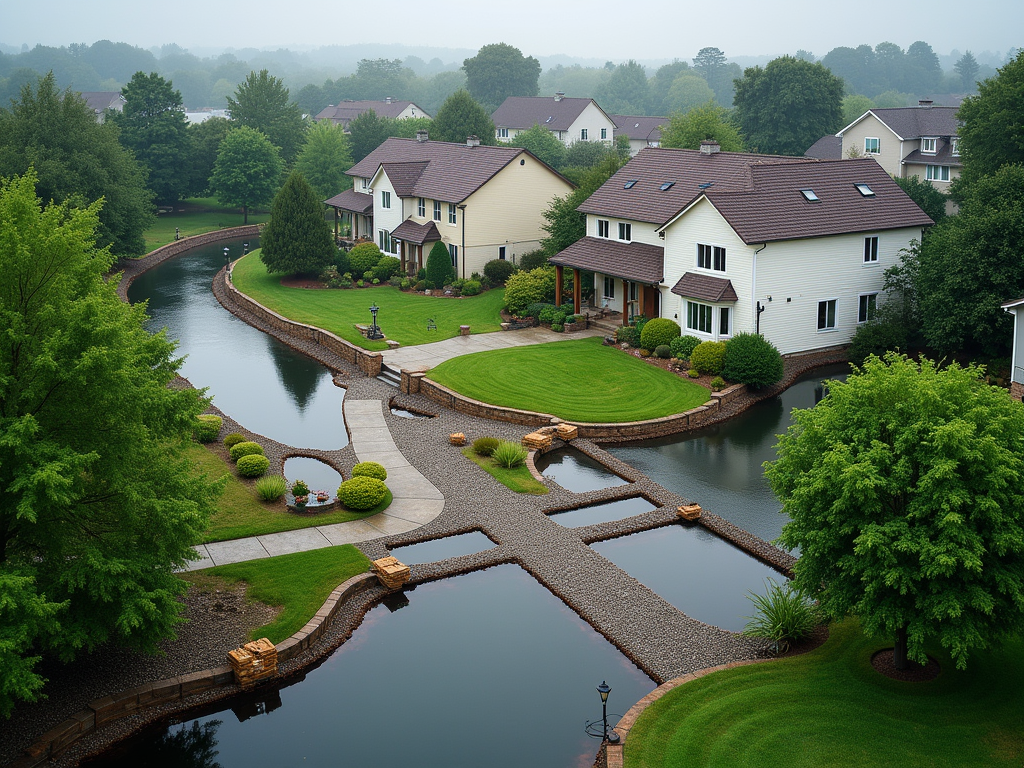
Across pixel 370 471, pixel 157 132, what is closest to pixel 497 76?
pixel 157 132

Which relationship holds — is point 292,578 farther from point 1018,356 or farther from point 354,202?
point 354,202

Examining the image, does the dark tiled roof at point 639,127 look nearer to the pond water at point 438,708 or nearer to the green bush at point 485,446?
the green bush at point 485,446

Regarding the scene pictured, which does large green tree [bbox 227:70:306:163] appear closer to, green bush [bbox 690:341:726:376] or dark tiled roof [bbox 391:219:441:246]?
dark tiled roof [bbox 391:219:441:246]

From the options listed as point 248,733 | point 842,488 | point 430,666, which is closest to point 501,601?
point 430,666

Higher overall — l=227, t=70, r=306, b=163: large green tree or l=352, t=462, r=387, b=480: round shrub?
l=227, t=70, r=306, b=163: large green tree

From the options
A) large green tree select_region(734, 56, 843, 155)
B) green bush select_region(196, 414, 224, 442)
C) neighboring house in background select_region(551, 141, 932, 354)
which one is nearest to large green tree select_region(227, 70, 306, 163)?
large green tree select_region(734, 56, 843, 155)
